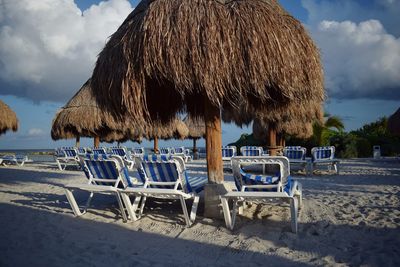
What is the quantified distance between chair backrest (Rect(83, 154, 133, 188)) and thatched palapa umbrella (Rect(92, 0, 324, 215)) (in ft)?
2.93

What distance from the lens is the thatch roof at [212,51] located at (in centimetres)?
339

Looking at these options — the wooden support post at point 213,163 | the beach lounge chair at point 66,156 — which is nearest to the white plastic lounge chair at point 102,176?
the wooden support post at point 213,163

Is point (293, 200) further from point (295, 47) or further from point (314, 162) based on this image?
point (314, 162)

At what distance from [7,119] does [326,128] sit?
1745 centimetres

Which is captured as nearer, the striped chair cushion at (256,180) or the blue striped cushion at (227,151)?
the striped chair cushion at (256,180)

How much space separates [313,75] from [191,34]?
1.54 metres

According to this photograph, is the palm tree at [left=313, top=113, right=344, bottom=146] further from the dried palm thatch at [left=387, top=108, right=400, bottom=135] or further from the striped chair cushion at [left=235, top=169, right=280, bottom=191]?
the striped chair cushion at [left=235, top=169, right=280, bottom=191]

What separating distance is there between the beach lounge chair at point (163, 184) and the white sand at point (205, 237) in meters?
0.26

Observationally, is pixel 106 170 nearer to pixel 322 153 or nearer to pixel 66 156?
pixel 322 153

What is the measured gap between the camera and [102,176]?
14.9 ft

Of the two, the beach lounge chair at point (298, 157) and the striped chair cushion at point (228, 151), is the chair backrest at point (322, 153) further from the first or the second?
the striped chair cushion at point (228, 151)

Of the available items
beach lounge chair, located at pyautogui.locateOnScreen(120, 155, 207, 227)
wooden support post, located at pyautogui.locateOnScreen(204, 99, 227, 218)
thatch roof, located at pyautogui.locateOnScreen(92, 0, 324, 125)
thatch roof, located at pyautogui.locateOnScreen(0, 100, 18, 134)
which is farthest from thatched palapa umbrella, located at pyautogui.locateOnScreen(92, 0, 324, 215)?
thatch roof, located at pyautogui.locateOnScreen(0, 100, 18, 134)

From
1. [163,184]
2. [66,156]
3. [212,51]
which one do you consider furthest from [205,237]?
[66,156]

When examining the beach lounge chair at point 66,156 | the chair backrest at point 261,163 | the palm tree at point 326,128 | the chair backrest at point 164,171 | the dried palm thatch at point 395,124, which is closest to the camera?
the chair backrest at point 261,163
